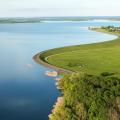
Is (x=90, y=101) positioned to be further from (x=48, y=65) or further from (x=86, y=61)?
(x=86, y=61)

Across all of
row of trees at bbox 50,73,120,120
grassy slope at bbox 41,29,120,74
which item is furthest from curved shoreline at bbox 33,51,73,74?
row of trees at bbox 50,73,120,120

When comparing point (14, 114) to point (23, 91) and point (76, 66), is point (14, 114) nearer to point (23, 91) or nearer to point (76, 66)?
point (23, 91)

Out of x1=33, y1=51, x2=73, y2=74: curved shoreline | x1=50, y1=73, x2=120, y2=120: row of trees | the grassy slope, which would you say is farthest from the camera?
the grassy slope

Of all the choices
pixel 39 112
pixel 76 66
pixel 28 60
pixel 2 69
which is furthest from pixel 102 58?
pixel 39 112

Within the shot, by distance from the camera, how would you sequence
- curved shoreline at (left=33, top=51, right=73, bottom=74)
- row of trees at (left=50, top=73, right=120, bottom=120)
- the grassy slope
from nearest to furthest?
row of trees at (left=50, top=73, right=120, bottom=120) → curved shoreline at (left=33, top=51, right=73, bottom=74) → the grassy slope

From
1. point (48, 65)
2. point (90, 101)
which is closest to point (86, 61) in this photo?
point (48, 65)

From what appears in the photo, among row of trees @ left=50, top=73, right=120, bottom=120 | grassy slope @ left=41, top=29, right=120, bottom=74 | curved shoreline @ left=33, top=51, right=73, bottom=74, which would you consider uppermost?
row of trees @ left=50, top=73, right=120, bottom=120

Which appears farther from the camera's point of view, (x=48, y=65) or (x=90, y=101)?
(x=48, y=65)

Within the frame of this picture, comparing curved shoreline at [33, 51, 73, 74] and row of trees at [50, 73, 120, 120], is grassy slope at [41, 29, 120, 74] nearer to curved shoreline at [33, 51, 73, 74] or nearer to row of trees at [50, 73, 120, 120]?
curved shoreline at [33, 51, 73, 74]

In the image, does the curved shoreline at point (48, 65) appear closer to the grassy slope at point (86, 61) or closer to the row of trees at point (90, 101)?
the grassy slope at point (86, 61)
